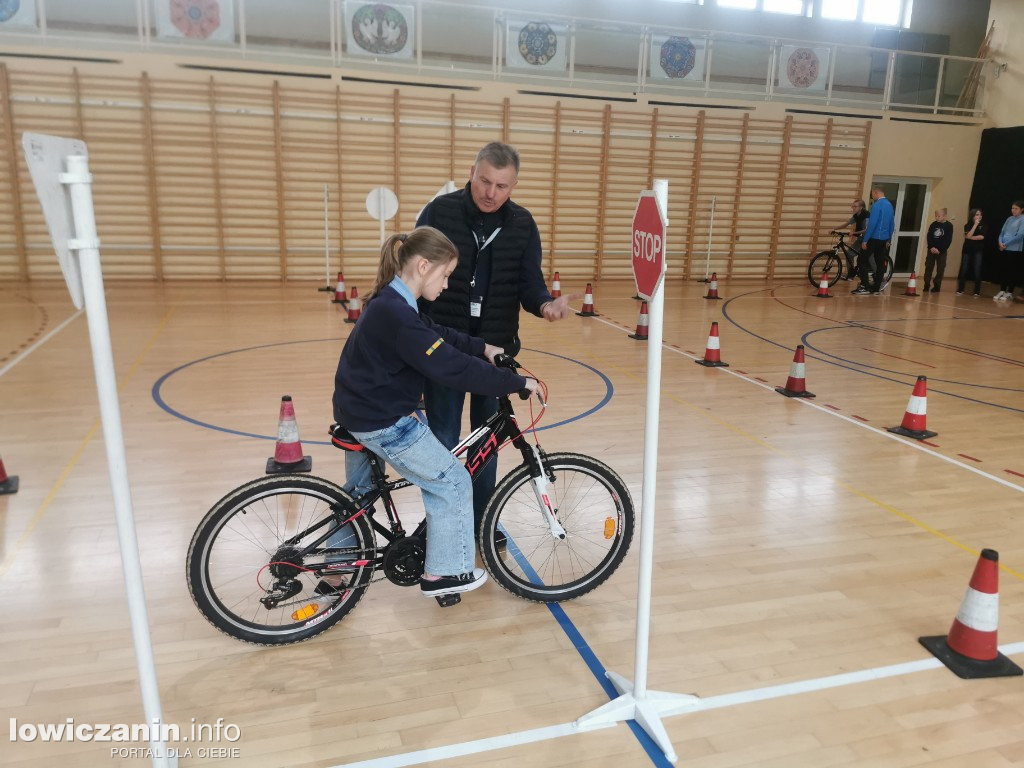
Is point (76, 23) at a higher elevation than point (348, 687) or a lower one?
higher

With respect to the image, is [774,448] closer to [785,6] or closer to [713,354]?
[713,354]

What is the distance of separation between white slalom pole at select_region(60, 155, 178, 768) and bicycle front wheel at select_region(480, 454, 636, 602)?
51.8 inches

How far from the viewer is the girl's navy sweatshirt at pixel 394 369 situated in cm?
243

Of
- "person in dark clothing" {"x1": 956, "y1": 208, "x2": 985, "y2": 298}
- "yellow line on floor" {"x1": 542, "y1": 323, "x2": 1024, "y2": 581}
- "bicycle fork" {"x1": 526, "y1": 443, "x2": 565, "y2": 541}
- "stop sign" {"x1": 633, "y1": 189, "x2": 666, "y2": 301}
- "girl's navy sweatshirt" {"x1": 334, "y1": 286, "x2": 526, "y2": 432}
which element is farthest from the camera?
"person in dark clothing" {"x1": 956, "y1": 208, "x2": 985, "y2": 298}

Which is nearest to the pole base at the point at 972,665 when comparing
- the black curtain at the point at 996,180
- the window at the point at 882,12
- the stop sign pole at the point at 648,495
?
the stop sign pole at the point at 648,495

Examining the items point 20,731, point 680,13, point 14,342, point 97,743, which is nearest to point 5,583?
point 20,731

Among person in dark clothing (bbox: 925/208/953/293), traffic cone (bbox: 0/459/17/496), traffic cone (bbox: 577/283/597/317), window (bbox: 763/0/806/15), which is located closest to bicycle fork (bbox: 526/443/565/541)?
traffic cone (bbox: 0/459/17/496)

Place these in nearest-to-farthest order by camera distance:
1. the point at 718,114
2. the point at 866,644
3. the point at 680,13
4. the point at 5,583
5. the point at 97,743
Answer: the point at 97,743, the point at 866,644, the point at 5,583, the point at 718,114, the point at 680,13

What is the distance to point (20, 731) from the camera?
2.22 metres

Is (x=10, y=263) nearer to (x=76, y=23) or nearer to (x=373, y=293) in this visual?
(x=76, y=23)

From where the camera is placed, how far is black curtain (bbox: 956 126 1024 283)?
541 inches

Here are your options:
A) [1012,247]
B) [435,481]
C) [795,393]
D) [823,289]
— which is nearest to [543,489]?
[435,481]

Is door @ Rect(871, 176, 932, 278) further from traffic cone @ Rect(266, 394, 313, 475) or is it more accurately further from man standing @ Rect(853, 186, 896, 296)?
traffic cone @ Rect(266, 394, 313, 475)

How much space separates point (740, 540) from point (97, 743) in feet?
9.25
